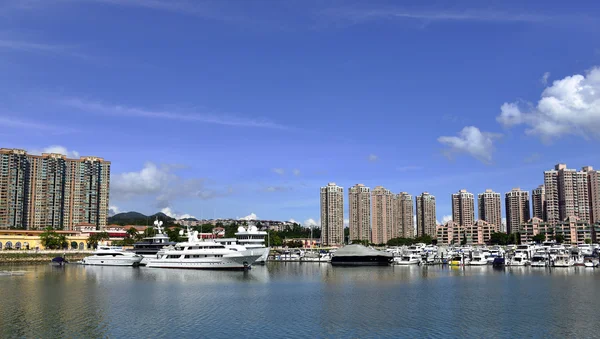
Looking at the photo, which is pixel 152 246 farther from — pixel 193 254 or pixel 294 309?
pixel 294 309

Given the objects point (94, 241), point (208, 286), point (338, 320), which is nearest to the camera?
point (338, 320)

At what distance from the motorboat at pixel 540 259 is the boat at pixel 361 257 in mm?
32537

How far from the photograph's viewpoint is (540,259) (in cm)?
12056

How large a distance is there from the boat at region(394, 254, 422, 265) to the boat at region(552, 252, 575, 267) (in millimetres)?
30138

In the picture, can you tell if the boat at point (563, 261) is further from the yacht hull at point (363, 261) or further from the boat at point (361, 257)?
the yacht hull at point (363, 261)

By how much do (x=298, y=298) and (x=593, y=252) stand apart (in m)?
110

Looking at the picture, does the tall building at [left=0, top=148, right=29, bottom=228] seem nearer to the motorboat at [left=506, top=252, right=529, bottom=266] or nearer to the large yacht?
the large yacht

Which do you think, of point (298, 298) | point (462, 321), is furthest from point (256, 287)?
point (462, 321)

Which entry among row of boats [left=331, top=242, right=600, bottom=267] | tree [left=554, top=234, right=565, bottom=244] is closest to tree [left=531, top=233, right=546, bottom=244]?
tree [left=554, top=234, right=565, bottom=244]

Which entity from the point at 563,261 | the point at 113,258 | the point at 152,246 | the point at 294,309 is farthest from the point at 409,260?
the point at 294,309

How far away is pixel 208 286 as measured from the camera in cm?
6812

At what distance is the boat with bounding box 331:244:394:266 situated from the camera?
127250 mm

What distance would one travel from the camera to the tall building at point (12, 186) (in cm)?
16050

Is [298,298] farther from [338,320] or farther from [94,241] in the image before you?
[94,241]
